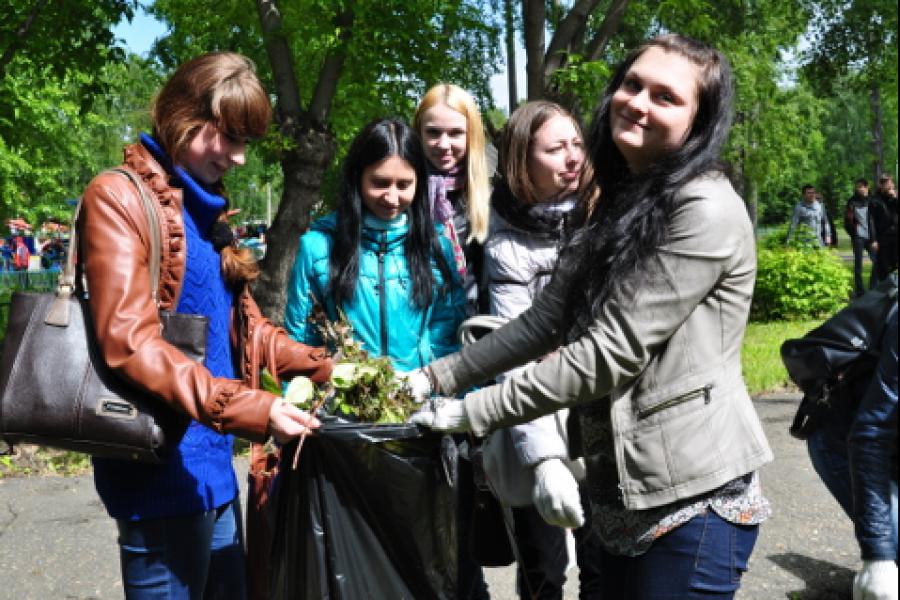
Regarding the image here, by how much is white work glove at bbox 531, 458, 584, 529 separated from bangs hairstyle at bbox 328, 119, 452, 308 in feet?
2.64

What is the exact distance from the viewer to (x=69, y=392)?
6.97 ft

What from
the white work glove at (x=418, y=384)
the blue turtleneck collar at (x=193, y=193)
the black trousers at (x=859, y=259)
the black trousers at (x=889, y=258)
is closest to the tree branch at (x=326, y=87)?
the black trousers at (x=889, y=258)

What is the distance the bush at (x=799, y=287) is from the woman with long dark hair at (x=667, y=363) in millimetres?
11859

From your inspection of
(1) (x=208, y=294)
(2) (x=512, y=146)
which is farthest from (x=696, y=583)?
(2) (x=512, y=146)

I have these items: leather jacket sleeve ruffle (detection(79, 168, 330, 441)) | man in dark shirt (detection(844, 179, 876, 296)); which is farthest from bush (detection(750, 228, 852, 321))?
leather jacket sleeve ruffle (detection(79, 168, 330, 441))

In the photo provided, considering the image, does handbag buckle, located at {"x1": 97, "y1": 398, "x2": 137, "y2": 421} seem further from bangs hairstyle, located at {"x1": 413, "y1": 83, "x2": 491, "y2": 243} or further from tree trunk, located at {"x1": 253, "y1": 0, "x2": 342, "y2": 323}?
tree trunk, located at {"x1": 253, "y1": 0, "x2": 342, "y2": 323}

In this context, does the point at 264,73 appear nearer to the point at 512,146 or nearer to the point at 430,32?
the point at 430,32

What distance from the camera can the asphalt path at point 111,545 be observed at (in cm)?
432

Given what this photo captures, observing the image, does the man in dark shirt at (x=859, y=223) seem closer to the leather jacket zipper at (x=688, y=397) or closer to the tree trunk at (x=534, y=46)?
the tree trunk at (x=534, y=46)

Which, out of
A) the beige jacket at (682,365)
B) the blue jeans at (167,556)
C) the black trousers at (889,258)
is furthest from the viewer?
the blue jeans at (167,556)

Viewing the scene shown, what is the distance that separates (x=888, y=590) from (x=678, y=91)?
3.95ft

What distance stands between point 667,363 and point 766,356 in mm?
8313

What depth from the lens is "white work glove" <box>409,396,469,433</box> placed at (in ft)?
7.21

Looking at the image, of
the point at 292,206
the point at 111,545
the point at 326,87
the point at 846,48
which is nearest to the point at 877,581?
the point at 111,545
